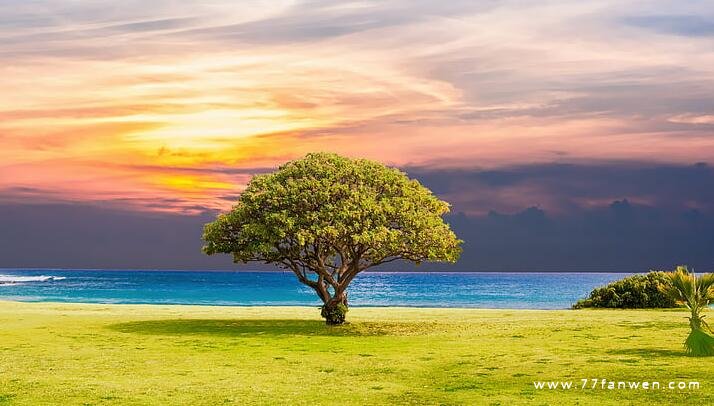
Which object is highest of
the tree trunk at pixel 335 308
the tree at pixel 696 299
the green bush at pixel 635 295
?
the tree at pixel 696 299

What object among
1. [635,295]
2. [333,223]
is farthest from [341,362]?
[635,295]

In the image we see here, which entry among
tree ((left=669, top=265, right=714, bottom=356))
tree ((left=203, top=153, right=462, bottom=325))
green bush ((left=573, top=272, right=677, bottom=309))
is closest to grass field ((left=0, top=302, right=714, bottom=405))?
tree ((left=669, top=265, right=714, bottom=356))

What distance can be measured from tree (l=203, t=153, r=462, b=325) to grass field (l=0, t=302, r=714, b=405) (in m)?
4.46

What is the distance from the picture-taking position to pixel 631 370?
31594 mm

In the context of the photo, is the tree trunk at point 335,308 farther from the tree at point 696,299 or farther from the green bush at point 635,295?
the green bush at point 635,295

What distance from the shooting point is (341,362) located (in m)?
35.4

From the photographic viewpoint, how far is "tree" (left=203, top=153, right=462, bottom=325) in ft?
160

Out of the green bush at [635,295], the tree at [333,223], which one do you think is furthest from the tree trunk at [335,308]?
the green bush at [635,295]

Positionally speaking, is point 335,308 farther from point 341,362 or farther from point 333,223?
point 341,362

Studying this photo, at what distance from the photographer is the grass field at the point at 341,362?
2684 cm

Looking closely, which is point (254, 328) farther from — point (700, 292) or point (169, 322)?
point (700, 292)

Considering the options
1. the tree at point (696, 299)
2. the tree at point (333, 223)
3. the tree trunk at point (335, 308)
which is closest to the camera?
the tree at point (696, 299)

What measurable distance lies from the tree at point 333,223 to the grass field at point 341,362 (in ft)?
14.6

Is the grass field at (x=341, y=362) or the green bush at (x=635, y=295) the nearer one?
the grass field at (x=341, y=362)
